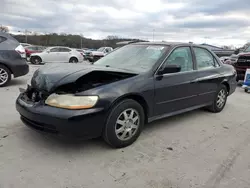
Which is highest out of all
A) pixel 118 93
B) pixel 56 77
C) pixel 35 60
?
pixel 35 60

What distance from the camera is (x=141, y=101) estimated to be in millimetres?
3215

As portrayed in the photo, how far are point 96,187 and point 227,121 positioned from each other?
125 inches

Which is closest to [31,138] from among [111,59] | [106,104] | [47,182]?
[47,182]

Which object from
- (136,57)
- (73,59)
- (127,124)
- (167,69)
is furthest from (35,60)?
(127,124)

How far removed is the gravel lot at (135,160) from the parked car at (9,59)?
308cm

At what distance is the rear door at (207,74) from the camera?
4.22m

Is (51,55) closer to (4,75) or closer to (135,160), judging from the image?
(4,75)

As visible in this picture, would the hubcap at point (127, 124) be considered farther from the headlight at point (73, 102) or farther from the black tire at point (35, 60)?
the black tire at point (35, 60)

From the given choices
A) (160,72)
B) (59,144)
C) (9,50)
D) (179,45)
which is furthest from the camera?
(9,50)

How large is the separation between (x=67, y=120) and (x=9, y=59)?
4949mm

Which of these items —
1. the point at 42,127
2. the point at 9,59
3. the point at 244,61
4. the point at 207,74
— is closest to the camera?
the point at 42,127

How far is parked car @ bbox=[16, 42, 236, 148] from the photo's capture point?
2621 mm

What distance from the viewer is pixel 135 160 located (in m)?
2.74

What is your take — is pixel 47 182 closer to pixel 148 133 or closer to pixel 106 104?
pixel 106 104
